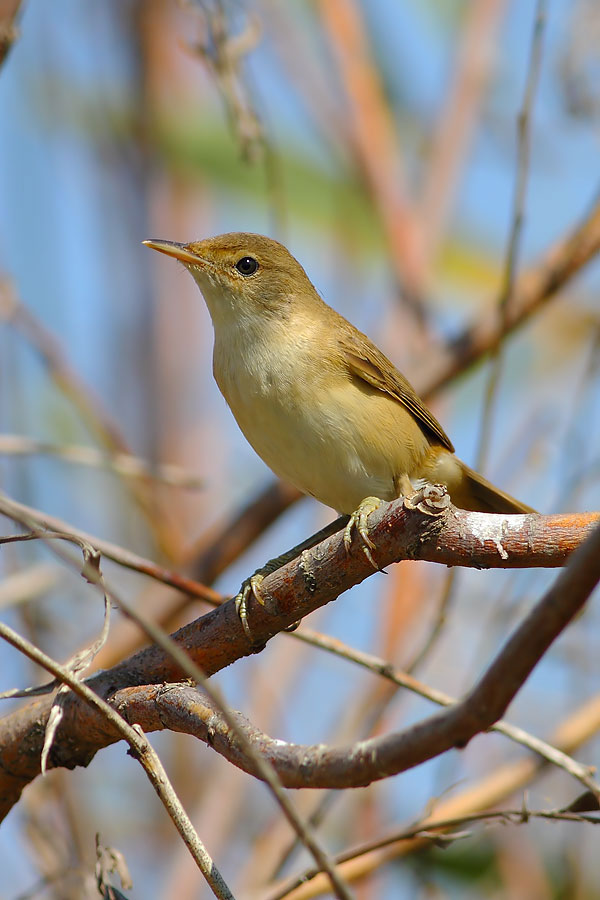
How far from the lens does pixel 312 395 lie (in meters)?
3.23

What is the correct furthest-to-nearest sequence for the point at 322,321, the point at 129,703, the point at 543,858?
the point at 543,858 < the point at 322,321 < the point at 129,703

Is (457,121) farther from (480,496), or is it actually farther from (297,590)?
(297,590)

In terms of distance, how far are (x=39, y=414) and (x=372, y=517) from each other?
3.57 meters

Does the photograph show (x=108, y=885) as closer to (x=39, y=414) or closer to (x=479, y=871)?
(x=479, y=871)

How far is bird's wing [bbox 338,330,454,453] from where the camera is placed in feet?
11.4

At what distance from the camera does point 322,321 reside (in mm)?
3668

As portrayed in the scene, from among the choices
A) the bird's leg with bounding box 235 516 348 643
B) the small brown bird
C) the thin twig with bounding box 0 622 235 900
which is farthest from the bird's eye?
the thin twig with bounding box 0 622 235 900

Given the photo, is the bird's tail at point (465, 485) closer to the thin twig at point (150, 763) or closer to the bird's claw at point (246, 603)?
the bird's claw at point (246, 603)

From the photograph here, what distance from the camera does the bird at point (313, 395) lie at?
324 centimetres

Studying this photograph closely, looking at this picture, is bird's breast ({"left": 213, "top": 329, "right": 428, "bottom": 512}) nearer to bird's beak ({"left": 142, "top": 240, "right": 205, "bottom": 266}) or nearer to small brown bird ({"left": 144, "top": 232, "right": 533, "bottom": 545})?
small brown bird ({"left": 144, "top": 232, "right": 533, "bottom": 545})

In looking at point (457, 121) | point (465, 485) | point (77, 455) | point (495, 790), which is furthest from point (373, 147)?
point (495, 790)

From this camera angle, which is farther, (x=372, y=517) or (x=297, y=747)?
(x=372, y=517)

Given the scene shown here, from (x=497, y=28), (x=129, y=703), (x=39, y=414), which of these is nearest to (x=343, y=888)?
(x=129, y=703)

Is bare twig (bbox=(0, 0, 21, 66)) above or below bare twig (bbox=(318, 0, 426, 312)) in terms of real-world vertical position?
below
